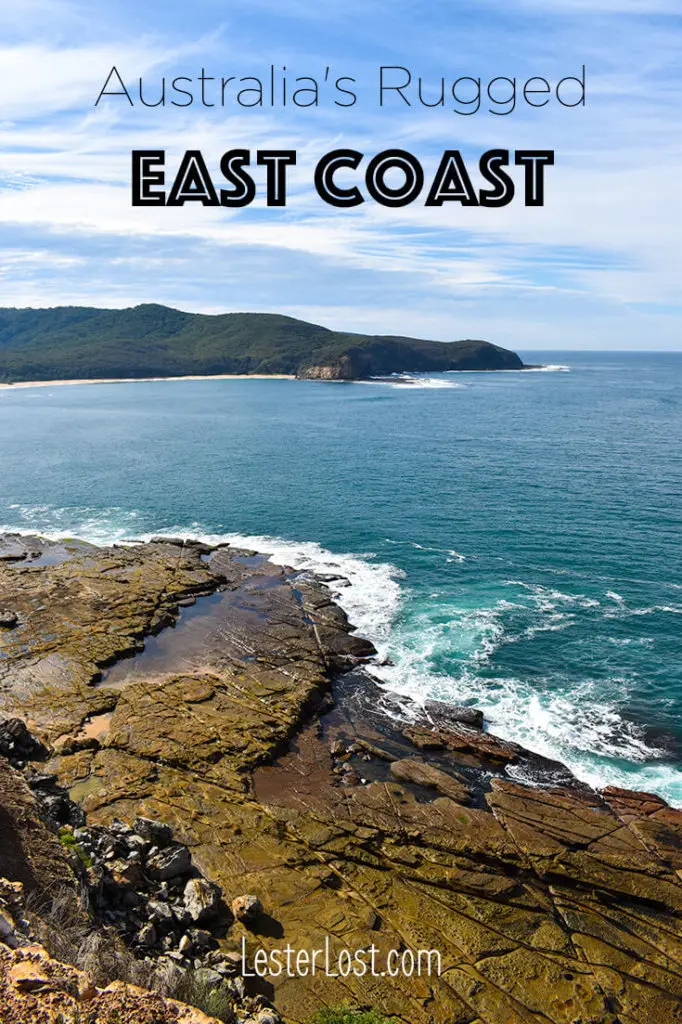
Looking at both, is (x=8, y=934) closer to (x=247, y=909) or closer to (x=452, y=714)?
(x=247, y=909)

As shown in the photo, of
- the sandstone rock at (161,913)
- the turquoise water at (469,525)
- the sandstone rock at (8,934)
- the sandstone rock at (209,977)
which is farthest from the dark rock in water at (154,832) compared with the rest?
the turquoise water at (469,525)

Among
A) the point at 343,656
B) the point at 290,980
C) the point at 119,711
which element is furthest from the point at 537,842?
the point at 119,711

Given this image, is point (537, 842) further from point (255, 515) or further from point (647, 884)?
point (255, 515)

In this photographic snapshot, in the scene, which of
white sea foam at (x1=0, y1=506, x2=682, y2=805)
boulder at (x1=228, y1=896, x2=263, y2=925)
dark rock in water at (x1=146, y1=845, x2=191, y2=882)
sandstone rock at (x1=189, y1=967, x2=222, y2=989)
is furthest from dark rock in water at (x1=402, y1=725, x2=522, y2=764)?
sandstone rock at (x1=189, y1=967, x2=222, y2=989)

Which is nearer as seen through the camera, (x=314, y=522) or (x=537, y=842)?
(x=537, y=842)

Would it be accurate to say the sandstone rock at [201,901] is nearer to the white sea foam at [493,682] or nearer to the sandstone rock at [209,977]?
the sandstone rock at [209,977]
